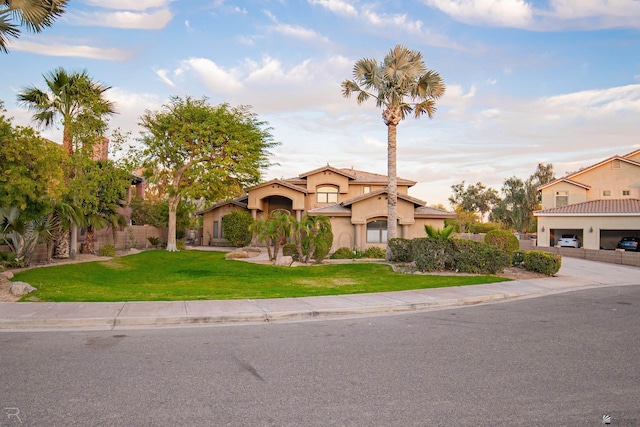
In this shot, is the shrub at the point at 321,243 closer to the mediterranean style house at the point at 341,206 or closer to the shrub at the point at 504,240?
the mediterranean style house at the point at 341,206

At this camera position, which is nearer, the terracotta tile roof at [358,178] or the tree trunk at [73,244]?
the tree trunk at [73,244]

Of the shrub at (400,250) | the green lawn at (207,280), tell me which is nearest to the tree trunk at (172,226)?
the green lawn at (207,280)

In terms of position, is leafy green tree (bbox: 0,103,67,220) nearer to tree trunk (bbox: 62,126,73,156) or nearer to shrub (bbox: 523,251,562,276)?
tree trunk (bbox: 62,126,73,156)

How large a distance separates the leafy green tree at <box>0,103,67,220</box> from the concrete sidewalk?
4.94m

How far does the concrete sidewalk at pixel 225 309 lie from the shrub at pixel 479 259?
4.12 meters

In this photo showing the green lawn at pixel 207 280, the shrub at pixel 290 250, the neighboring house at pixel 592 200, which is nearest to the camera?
the green lawn at pixel 207 280

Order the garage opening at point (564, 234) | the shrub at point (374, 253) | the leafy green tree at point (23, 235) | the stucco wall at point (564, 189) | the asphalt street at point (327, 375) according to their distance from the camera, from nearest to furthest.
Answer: the asphalt street at point (327, 375)
the leafy green tree at point (23, 235)
the shrub at point (374, 253)
the stucco wall at point (564, 189)
the garage opening at point (564, 234)

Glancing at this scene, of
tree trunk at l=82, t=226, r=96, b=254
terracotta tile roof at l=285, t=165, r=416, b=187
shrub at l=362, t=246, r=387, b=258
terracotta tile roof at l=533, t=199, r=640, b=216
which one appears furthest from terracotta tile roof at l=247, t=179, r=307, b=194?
terracotta tile roof at l=533, t=199, r=640, b=216

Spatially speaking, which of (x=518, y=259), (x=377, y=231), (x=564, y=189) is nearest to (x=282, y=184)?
(x=377, y=231)

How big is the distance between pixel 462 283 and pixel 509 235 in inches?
451

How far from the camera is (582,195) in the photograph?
142 feet

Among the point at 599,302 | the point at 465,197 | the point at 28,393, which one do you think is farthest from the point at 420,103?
the point at 465,197

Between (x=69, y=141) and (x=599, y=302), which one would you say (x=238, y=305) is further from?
(x=69, y=141)

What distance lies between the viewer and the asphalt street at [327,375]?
187 inches
